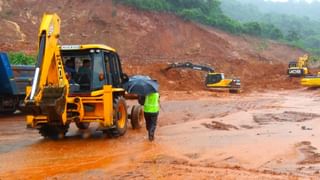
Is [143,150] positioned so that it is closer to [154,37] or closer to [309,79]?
[309,79]

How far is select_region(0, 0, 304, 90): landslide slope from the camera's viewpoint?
42.0m

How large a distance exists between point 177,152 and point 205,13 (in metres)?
48.8

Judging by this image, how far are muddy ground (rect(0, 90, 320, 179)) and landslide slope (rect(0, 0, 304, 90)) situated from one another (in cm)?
2463

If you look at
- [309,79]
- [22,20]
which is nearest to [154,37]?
[22,20]

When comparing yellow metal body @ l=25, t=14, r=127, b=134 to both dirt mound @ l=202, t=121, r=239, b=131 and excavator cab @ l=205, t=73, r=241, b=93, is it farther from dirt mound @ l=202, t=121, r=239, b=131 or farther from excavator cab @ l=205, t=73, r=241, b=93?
excavator cab @ l=205, t=73, r=241, b=93

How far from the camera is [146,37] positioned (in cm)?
4769

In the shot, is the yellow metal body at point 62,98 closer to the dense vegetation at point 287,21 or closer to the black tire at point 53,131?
the black tire at point 53,131

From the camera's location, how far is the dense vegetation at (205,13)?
51.4 meters

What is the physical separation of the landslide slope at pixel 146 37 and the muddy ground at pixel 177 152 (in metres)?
24.6

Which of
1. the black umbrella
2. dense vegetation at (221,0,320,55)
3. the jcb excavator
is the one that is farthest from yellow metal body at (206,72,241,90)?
dense vegetation at (221,0,320,55)

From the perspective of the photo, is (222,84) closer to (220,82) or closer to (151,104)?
(220,82)

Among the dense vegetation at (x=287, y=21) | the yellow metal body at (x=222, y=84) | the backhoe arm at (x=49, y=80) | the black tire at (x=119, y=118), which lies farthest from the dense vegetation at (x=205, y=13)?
the backhoe arm at (x=49, y=80)

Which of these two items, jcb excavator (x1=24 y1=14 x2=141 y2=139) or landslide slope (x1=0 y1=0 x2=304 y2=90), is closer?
jcb excavator (x1=24 y1=14 x2=141 y2=139)

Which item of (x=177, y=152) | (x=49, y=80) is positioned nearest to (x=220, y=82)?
(x=49, y=80)
